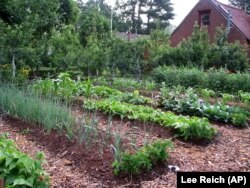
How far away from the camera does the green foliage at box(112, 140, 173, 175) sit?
3.39 meters

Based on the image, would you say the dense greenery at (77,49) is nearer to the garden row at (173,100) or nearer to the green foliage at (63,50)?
the green foliage at (63,50)

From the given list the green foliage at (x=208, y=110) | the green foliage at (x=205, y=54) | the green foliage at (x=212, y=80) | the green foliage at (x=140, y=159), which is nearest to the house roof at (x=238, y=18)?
the green foliage at (x=205, y=54)

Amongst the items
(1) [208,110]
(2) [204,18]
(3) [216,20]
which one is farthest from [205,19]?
(1) [208,110]

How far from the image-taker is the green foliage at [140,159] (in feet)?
11.1

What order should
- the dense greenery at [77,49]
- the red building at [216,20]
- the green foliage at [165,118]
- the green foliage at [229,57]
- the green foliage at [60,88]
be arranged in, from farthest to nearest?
the red building at [216,20] → the green foliage at [229,57] → the dense greenery at [77,49] → the green foliage at [60,88] → the green foliage at [165,118]

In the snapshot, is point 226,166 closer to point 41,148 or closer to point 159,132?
point 159,132

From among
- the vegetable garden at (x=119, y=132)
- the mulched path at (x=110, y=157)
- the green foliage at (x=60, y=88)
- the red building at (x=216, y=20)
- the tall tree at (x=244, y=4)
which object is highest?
the tall tree at (x=244, y=4)

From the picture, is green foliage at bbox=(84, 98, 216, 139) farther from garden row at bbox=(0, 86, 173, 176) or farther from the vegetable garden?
garden row at bbox=(0, 86, 173, 176)

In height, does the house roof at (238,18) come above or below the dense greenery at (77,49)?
above

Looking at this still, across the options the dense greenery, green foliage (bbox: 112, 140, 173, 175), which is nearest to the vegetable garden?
green foliage (bbox: 112, 140, 173, 175)

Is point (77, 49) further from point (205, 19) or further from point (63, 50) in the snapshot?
point (205, 19)

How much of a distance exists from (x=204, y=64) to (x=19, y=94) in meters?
12.2

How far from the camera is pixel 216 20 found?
2234 cm

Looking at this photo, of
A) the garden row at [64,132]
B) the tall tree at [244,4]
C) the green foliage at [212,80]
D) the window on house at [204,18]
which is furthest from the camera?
the tall tree at [244,4]
